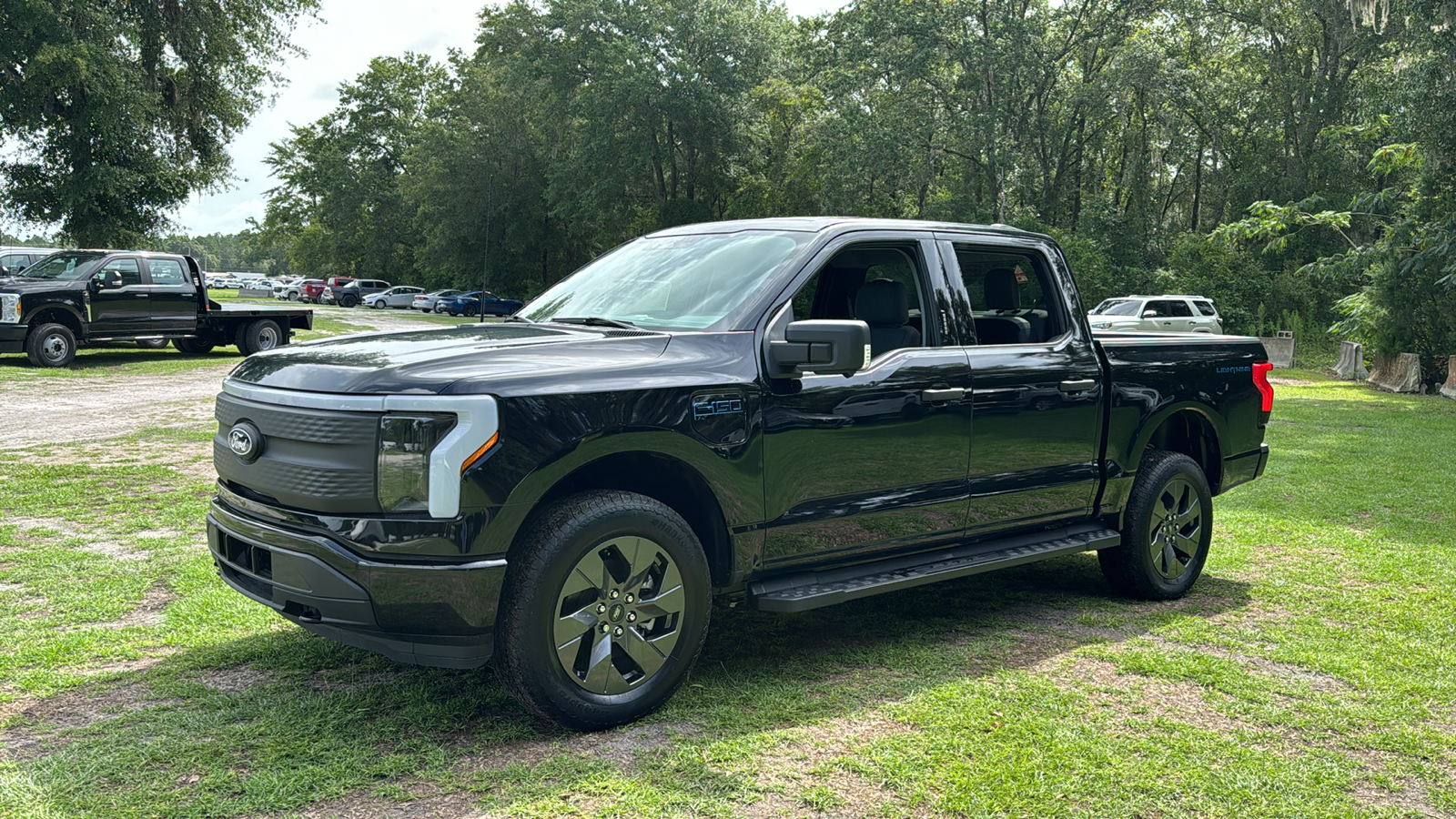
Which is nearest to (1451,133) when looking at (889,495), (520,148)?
(889,495)

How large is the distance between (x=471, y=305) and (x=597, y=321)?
56390 mm

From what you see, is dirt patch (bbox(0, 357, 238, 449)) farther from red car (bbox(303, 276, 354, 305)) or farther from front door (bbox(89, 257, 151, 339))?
red car (bbox(303, 276, 354, 305))

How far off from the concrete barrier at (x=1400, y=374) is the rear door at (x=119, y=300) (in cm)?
2444

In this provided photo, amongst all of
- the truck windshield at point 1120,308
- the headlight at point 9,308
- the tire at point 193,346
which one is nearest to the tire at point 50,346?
the headlight at point 9,308

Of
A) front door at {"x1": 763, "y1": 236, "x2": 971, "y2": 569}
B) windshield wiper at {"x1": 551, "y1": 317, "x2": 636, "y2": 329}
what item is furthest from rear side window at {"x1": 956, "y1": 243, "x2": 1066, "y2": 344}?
windshield wiper at {"x1": 551, "y1": 317, "x2": 636, "y2": 329}

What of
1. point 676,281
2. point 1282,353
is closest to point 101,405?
point 676,281

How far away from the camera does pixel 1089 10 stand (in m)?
41.7

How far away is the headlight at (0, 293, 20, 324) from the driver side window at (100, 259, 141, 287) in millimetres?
1445

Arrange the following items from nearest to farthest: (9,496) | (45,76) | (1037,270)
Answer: (1037,270)
(9,496)
(45,76)

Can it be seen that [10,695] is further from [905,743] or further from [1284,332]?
[1284,332]

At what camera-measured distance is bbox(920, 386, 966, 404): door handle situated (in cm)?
496

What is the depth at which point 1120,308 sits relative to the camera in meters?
29.7

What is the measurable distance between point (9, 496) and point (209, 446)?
2665 millimetres

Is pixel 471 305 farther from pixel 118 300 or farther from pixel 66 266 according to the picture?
pixel 66 266
